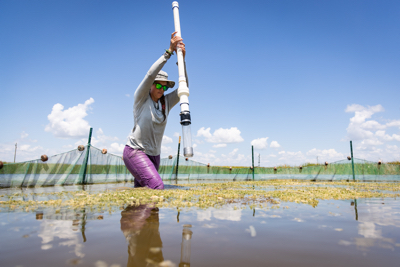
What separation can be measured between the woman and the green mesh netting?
367 cm

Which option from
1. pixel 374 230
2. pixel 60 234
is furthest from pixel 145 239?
pixel 374 230

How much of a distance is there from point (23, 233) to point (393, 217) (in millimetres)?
3435

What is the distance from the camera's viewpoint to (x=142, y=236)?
1.60m

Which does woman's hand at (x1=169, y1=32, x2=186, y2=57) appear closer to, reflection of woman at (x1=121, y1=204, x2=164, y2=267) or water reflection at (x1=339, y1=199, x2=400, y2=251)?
reflection of woman at (x1=121, y1=204, x2=164, y2=267)

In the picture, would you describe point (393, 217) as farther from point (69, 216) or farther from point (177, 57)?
point (177, 57)

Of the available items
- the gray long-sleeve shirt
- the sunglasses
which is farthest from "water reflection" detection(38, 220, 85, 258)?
the sunglasses

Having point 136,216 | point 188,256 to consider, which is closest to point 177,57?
point 136,216

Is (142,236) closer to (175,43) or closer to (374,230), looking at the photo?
(374,230)

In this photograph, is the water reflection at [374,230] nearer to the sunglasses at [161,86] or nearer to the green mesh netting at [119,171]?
the sunglasses at [161,86]

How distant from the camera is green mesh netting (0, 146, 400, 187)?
264 inches

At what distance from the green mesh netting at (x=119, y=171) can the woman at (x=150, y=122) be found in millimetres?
3671

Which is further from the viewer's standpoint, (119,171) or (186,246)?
(119,171)

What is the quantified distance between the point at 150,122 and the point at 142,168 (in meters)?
1.05

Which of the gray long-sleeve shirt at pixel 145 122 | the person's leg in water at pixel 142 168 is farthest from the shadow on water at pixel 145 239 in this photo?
the gray long-sleeve shirt at pixel 145 122
